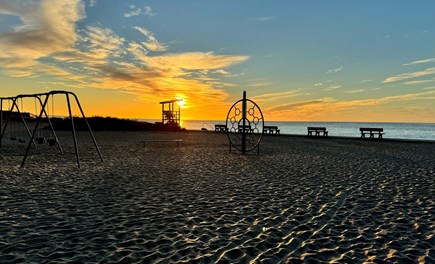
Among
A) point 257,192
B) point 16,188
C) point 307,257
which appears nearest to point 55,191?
point 16,188

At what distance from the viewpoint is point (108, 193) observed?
8562mm

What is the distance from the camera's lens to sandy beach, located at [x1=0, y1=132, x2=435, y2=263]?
479 centimetres

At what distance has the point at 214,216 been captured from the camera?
6617 mm

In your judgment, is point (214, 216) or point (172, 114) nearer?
point (214, 216)

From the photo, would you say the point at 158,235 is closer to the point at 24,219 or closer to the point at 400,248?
the point at 24,219

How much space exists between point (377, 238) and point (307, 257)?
1603 mm

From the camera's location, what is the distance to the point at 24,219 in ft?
20.5

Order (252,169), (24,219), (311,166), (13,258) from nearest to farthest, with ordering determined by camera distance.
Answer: (13,258), (24,219), (252,169), (311,166)

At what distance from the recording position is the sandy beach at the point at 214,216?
15.7 feet

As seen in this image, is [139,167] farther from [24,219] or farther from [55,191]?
[24,219]

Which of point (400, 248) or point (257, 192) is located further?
point (257, 192)

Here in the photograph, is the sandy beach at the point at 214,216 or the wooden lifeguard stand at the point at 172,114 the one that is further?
the wooden lifeguard stand at the point at 172,114

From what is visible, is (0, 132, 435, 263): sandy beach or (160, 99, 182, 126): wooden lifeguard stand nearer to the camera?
(0, 132, 435, 263): sandy beach

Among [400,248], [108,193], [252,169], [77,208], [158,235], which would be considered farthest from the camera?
[252,169]
